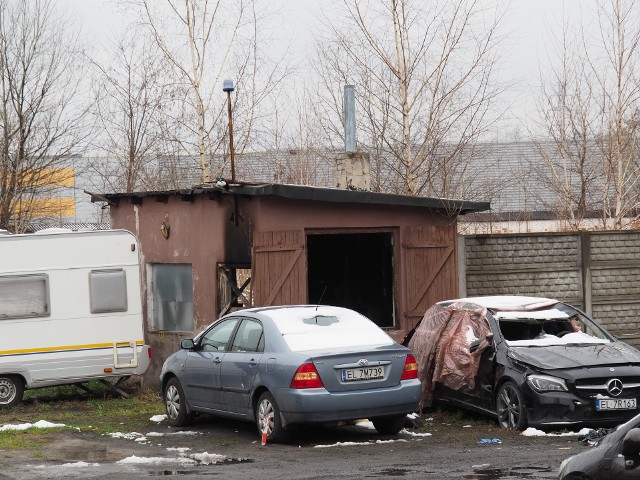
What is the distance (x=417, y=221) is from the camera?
736 inches

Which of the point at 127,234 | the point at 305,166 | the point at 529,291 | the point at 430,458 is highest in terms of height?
the point at 305,166

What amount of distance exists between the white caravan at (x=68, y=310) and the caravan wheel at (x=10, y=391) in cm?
1

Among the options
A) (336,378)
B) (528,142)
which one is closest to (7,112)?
(336,378)

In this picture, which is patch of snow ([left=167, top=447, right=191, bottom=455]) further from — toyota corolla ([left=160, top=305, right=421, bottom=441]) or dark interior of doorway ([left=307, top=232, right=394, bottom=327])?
dark interior of doorway ([left=307, top=232, right=394, bottom=327])

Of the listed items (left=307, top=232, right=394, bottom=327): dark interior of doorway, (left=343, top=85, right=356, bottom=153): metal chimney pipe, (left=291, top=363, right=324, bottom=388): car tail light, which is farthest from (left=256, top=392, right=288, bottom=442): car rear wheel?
(left=307, top=232, right=394, bottom=327): dark interior of doorway

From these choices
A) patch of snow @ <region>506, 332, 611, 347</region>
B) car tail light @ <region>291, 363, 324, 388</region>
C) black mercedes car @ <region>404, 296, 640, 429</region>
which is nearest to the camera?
car tail light @ <region>291, 363, 324, 388</region>

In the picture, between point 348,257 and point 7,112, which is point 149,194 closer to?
point 348,257

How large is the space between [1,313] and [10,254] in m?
0.92

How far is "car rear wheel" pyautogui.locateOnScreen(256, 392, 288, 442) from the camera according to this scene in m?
12.4

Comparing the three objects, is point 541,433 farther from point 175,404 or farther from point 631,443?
point 631,443

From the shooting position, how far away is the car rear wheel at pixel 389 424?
13.0 meters

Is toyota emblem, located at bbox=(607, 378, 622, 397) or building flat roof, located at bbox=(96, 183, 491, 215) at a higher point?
building flat roof, located at bbox=(96, 183, 491, 215)

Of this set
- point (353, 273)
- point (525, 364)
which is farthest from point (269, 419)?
point (353, 273)

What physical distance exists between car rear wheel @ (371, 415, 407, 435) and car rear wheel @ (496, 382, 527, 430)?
115 centimetres
